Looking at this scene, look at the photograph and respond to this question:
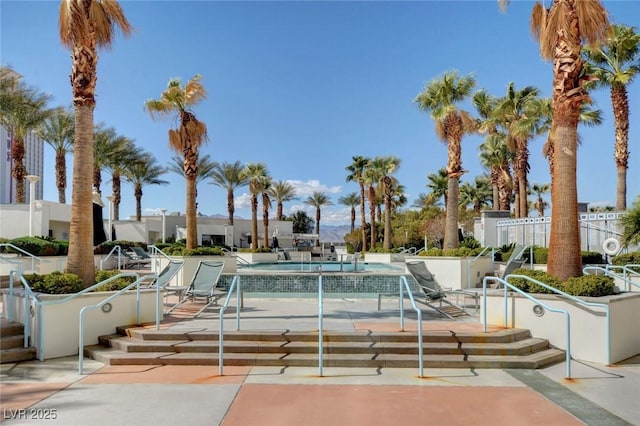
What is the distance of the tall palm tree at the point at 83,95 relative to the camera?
883 cm

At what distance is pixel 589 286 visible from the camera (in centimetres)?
747

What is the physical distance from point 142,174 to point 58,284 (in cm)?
3364

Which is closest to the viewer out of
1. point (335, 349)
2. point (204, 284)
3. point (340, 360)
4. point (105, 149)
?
point (340, 360)

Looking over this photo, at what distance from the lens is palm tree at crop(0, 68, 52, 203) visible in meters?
26.5

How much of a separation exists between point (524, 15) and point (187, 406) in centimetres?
1087

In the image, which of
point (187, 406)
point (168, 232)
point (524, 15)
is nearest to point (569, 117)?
point (524, 15)

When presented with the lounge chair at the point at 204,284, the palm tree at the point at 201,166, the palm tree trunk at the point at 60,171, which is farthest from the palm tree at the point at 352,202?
the lounge chair at the point at 204,284

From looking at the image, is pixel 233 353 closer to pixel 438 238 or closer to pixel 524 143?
pixel 524 143

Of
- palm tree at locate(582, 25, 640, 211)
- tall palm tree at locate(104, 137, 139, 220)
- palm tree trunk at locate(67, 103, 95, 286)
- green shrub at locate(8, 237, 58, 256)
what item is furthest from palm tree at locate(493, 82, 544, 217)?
tall palm tree at locate(104, 137, 139, 220)

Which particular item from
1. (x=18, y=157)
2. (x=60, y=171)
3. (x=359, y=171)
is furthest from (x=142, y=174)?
(x=359, y=171)

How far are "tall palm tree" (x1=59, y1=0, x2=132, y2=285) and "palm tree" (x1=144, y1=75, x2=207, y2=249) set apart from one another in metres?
8.54

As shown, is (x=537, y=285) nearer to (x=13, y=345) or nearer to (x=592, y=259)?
(x=13, y=345)

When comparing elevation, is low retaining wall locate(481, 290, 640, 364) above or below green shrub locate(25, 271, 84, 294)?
below

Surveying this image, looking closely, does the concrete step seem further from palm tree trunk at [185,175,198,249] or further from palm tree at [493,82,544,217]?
palm tree at [493,82,544,217]
